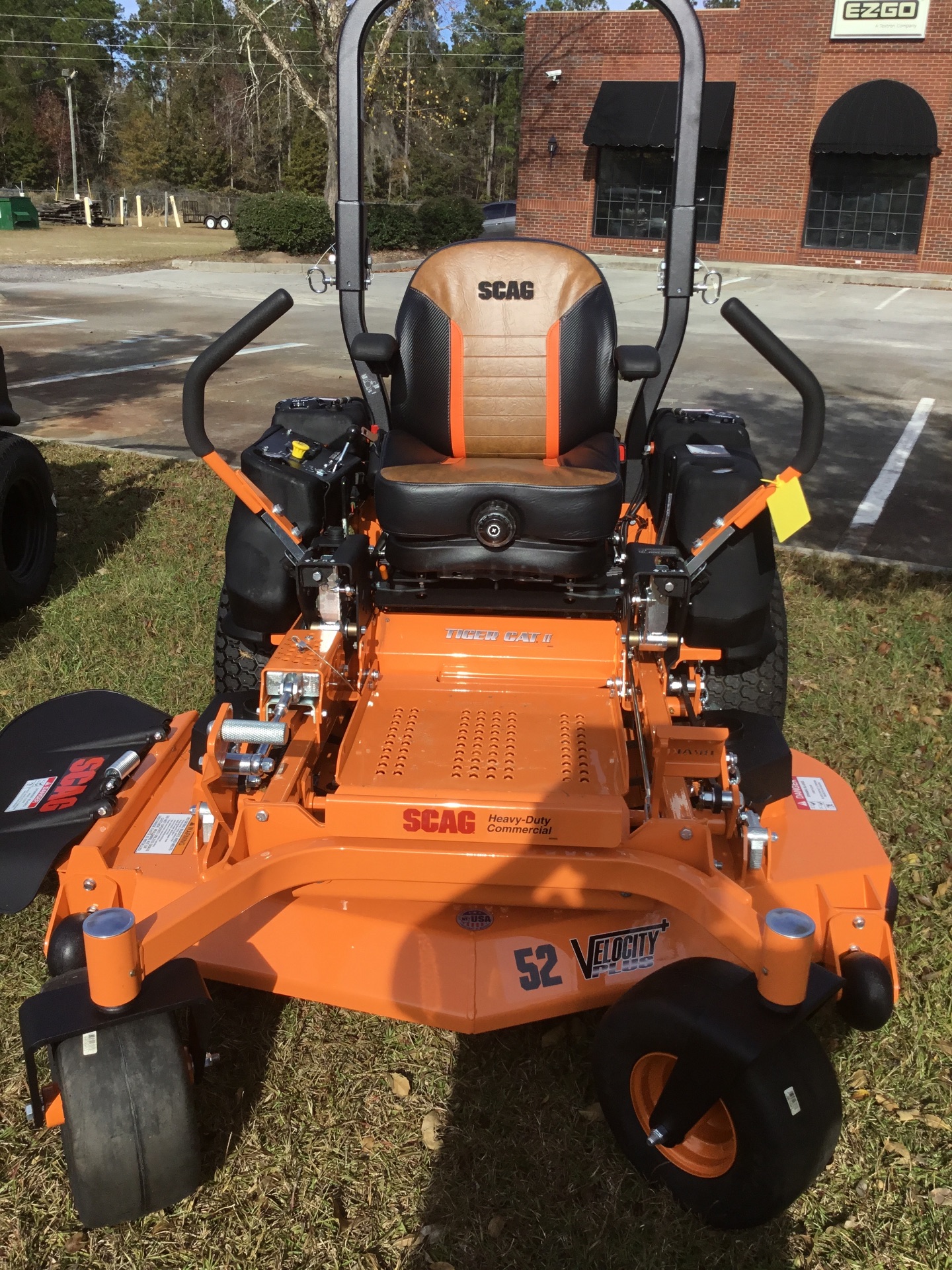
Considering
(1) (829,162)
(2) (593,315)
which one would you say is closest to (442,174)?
(1) (829,162)

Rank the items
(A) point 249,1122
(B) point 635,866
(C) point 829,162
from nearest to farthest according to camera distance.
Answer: (B) point 635,866
(A) point 249,1122
(C) point 829,162

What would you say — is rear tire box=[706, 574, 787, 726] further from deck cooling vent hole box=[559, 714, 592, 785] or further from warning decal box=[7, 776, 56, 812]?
warning decal box=[7, 776, 56, 812]

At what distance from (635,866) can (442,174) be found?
3833 cm

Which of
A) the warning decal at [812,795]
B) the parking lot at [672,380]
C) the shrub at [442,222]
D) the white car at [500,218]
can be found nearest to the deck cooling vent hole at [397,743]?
the warning decal at [812,795]

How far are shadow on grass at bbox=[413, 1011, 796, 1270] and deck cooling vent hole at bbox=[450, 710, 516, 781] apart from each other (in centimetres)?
66

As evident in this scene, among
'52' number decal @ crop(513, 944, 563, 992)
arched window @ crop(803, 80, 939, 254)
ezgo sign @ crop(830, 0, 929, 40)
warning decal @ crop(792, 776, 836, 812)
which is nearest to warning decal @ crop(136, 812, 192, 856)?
'52' number decal @ crop(513, 944, 563, 992)

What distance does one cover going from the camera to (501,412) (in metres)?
3.33

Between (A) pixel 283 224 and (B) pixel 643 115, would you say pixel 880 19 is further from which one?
(A) pixel 283 224

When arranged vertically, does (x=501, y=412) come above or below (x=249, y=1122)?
above

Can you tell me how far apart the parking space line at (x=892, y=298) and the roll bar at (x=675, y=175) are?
556 inches

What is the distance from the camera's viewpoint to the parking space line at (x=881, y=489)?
18.3 feet

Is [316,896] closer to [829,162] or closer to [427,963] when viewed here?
[427,963]

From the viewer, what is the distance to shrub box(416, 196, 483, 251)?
2250 cm

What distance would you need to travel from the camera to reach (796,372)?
253 centimetres
